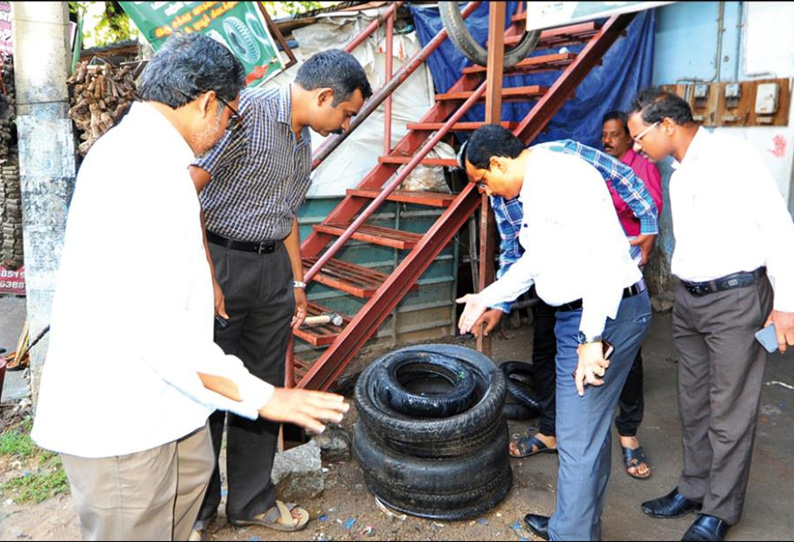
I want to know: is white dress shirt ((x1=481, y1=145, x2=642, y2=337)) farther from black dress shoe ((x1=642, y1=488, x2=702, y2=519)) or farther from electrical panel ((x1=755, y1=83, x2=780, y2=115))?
electrical panel ((x1=755, y1=83, x2=780, y2=115))

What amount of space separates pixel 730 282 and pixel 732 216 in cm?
30

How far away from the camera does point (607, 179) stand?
3586mm

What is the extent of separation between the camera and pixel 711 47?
19.2 feet

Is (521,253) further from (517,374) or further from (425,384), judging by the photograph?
(517,374)

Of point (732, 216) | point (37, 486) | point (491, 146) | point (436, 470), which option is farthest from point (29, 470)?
point (732, 216)

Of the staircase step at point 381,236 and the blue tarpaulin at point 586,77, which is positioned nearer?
the staircase step at point 381,236

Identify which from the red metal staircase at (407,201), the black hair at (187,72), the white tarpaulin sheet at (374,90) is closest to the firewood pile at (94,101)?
the red metal staircase at (407,201)

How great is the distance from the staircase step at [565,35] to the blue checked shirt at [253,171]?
8.35ft

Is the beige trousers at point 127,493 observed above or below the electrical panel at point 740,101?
below

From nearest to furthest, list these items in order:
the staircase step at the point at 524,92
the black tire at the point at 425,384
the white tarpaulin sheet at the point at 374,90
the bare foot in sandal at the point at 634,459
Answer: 1. the black tire at the point at 425,384
2. the bare foot in sandal at the point at 634,459
3. the staircase step at the point at 524,92
4. the white tarpaulin sheet at the point at 374,90

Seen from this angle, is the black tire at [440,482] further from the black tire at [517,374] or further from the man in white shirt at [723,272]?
the black tire at [517,374]

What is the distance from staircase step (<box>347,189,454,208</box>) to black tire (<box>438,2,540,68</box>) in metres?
0.59

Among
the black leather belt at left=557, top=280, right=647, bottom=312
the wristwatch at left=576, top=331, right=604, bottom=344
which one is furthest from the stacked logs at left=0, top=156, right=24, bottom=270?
the wristwatch at left=576, top=331, right=604, bottom=344

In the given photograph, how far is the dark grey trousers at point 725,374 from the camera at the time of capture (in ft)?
8.75
